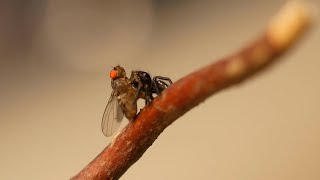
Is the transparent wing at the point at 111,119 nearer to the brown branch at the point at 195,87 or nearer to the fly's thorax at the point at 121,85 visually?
the fly's thorax at the point at 121,85

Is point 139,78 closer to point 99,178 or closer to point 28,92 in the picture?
point 99,178

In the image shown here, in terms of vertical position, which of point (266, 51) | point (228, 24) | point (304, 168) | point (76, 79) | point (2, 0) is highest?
point (2, 0)

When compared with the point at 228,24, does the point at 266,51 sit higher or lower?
lower

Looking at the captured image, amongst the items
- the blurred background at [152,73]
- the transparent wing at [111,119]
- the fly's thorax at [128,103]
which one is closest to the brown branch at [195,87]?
the fly's thorax at [128,103]

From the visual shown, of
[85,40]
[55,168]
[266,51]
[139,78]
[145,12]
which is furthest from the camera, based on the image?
[145,12]

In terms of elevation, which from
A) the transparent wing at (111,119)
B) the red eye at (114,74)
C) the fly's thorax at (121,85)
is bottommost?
the fly's thorax at (121,85)

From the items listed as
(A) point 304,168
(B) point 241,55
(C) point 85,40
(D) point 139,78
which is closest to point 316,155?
(A) point 304,168
